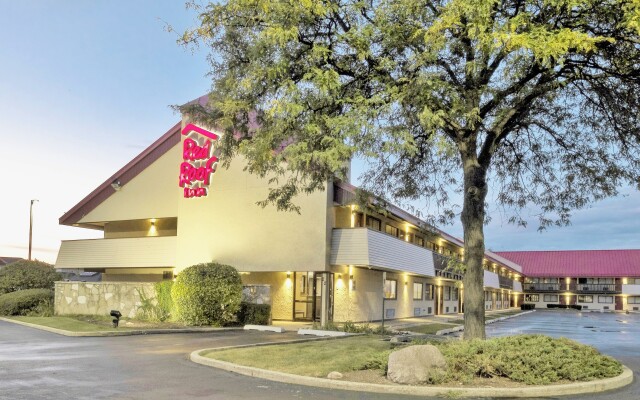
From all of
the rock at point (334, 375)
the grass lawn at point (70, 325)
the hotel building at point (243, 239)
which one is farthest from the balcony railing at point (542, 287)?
the rock at point (334, 375)

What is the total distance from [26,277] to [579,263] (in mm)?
80468

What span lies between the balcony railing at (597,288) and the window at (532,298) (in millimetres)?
6268

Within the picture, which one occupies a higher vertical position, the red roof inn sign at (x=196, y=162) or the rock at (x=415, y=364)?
the red roof inn sign at (x=196, y=162)

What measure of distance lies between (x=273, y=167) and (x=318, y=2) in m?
4.69

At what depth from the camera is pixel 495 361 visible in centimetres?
1139

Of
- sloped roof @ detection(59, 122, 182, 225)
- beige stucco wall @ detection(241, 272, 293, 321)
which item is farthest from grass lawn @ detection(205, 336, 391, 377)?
sloped roof @ detection(59, 122, 182, 225)

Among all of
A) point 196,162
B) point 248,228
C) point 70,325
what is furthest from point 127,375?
point 196,162

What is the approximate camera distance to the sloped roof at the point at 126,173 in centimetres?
3425

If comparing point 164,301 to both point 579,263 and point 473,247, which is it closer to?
point 473,247

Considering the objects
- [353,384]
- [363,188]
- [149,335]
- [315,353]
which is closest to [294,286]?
[149,335]

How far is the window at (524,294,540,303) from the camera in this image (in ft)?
313

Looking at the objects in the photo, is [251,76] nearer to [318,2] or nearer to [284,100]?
[284,100]

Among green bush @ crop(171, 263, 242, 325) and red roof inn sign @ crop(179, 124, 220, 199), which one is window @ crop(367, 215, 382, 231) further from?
green bush @ crop(171, 263, 242, 325)

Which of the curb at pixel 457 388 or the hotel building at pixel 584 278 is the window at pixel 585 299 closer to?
the hotel building at pixel 584 278
